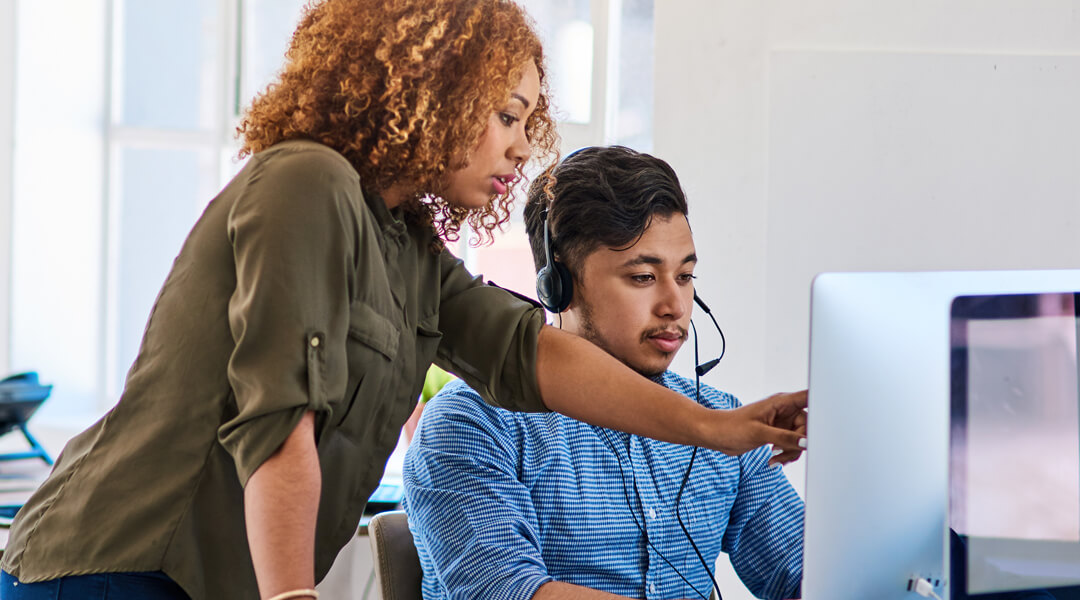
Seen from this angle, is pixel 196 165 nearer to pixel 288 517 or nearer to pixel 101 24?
pixel 101 24

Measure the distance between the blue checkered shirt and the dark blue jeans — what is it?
16.8 inches

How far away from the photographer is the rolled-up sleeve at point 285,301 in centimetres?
79

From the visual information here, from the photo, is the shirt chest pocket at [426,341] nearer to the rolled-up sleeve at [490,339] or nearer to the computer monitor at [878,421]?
the rolled-up sleeve at [490,339]

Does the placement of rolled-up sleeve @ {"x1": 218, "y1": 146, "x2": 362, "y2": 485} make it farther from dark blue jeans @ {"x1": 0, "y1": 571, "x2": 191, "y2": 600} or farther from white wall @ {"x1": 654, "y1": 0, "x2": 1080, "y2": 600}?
white wall @ {"x1": 654, "y1": 0, "x2": 1080, "y2": 600}

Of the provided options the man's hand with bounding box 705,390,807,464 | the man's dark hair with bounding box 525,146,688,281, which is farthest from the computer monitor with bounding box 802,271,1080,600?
the man's dark hair with bounding box 525,146,688,281

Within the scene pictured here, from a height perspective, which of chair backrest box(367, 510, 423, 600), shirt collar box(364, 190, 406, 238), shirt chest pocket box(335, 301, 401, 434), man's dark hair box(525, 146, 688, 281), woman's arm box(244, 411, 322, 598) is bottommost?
chair backrest box(367, 510, 423, 600)

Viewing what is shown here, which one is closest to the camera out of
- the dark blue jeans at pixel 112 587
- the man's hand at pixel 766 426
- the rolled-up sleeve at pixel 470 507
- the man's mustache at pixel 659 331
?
the dark blue jeans at pixel 112 587

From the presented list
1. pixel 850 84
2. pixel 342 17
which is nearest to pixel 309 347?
pixel 342 17

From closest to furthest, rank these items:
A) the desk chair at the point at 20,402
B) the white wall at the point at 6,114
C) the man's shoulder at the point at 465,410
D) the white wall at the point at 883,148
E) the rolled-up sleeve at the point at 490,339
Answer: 1. the rolled-up sleeve at the point at 490,339
2. the man's shoulder at the point at 465,410
3. the white wall at the point at 883,148
4. the desk chair at the point at 20,402
5. the white wall at the point at 6,114

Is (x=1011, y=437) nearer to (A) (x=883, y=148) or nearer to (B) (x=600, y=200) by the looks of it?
(B) (x=600, y=200)

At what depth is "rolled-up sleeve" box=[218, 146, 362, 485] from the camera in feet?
2.60

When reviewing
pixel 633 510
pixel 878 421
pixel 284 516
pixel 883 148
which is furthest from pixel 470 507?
pixel 883 148

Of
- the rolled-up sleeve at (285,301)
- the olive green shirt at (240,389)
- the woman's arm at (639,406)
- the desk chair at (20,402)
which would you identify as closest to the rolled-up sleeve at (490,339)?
the woman's arm at (639,406)

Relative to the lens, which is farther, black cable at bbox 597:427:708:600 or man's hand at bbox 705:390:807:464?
black cable at bbox 597:427:708:600
